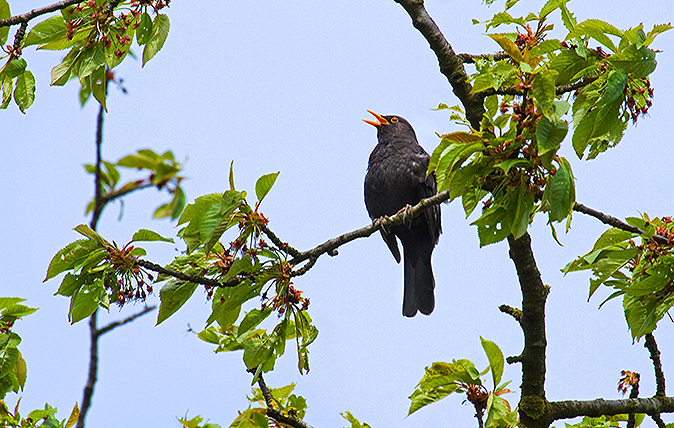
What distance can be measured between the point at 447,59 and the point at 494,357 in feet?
5.65

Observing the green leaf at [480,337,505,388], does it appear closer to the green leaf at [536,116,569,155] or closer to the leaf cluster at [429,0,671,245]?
the leaf cluster at [429,0,671,245]

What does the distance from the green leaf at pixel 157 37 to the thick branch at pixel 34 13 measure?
37 cm

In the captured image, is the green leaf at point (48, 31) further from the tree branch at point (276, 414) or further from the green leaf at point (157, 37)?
the tree branch at point (276, 414)

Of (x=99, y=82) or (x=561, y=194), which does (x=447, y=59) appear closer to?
(x=561, y=194)

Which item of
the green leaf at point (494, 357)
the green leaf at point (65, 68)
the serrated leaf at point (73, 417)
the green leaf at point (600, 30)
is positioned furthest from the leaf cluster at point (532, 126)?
the serrated leaf at point (73, 417)

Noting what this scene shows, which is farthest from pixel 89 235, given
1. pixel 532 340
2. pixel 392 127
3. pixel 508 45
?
pixel 392 127

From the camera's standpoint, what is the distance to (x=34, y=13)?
304 centimetres

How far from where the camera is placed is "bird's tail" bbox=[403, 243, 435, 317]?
223 inches

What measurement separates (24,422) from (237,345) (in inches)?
51.4

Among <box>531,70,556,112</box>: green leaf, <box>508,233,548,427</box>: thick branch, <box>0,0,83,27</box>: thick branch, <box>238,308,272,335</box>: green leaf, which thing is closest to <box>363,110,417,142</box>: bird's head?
<box>508,233,548,427</box>: thick branch

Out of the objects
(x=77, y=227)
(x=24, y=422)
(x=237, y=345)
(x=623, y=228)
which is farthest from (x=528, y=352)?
(x=24, y=422)

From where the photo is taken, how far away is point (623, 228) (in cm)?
290

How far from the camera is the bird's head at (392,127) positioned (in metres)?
6.24

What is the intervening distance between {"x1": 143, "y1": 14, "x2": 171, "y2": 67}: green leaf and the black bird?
9.43ft
